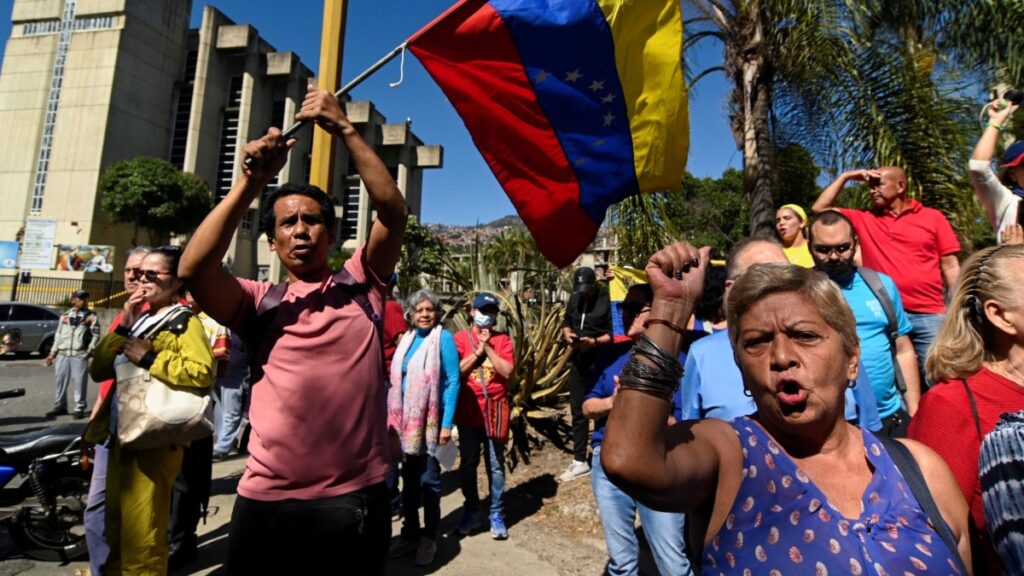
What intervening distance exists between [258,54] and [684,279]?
130 ft

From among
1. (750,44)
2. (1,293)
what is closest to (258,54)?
(1,293)

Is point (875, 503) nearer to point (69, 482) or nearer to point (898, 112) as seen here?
point (69, 482)

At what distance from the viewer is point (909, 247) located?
12.4 feet

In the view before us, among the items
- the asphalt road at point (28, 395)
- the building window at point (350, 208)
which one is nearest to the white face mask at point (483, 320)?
the asphalt road at point (28, 395)

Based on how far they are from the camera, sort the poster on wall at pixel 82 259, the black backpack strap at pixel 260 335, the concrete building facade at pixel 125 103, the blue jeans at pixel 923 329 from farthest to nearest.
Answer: the concrete building facade at pixel 125 103, the poster on wall at pixel 82 259, the blue jeans at pixel 923 329, the black backpack strap at pixel 260 335

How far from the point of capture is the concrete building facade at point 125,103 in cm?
3053

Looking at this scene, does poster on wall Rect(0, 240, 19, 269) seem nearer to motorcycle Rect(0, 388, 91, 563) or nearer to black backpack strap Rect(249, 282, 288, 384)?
motorcycle Rect(0, 388, 91, 563)

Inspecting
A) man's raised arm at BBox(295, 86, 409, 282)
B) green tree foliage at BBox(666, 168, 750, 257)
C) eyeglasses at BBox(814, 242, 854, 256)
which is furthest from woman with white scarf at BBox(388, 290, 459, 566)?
green tree foliage at BBox(666, 168, 750, 257)

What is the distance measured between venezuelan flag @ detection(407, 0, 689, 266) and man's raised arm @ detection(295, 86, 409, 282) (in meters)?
0.94

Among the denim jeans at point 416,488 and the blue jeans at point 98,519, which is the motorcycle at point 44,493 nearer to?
the blue jeans at point 98,519

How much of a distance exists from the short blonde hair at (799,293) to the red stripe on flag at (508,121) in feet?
4.84

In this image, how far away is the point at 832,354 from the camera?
4.70 feet

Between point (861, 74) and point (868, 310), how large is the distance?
3983 mm

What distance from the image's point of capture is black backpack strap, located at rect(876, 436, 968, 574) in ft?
4.33
